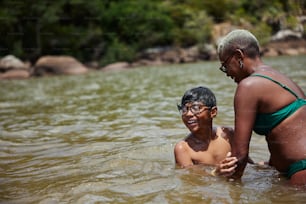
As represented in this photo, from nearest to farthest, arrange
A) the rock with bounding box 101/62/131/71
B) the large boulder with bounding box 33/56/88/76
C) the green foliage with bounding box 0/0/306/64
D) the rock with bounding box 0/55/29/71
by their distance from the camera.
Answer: the large boulder with bounding box 33/56/88/76 → the rock with bounding box 0/55/29/71 → the rock with bounding box 101/62/131/71 → the green foliage with bounding box 0/0/306/64

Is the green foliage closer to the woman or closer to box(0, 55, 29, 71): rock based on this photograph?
box(0, 55, 29, 71): rock

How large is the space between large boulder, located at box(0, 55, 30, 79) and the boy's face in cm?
1862

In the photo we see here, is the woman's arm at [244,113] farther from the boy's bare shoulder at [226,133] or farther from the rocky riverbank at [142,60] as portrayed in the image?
the rocky riverbank at [142,60]

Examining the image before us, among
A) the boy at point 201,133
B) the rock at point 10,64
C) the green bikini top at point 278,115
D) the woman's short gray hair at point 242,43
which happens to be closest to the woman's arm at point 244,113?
the green bikini top at point 278,115

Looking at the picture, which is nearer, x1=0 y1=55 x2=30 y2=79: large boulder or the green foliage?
x1=0 y1=55 x2=30 y2=79: large boulder

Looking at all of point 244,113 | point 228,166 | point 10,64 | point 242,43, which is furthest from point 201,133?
point 10,64

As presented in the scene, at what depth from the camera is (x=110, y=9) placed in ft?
100

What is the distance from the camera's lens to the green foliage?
25703 mm

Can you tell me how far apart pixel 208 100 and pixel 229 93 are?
5597 mm

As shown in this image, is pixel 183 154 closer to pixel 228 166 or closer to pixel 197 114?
pixel 197 114

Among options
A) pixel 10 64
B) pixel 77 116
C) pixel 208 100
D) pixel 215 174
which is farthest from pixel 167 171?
pixel 10 64

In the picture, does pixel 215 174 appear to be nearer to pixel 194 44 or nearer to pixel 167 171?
pixel 167 171

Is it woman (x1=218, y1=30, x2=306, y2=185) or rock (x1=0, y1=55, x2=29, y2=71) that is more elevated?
woman (x1=218, y1=30, x2=306, y2=185)

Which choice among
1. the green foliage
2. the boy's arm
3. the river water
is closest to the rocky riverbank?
the green foliage
